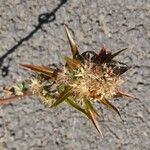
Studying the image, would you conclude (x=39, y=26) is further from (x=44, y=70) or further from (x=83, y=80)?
(x=83, y=80)

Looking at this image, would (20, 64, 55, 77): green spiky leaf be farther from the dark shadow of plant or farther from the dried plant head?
the dark shadow of plant

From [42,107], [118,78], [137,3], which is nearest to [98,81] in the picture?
[118,78]

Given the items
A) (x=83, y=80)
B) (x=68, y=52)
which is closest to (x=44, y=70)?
(x=83, y=80)

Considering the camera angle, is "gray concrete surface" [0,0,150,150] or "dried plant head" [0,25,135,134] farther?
"gray concrete surface" [0,0,150,150]

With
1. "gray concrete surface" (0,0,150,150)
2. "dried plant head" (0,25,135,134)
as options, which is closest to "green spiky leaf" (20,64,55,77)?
"dried plant head" (0,25,135,134)

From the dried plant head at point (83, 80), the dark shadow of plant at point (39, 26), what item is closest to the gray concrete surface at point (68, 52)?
the dark shadow of plant at point (39, 26)

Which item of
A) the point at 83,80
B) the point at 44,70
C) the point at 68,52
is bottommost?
the point at 83,80

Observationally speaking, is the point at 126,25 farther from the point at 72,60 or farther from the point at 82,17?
the point at 72,60

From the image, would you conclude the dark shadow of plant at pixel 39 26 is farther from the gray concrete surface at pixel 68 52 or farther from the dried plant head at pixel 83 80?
the dried plant head at pixel 83 80
